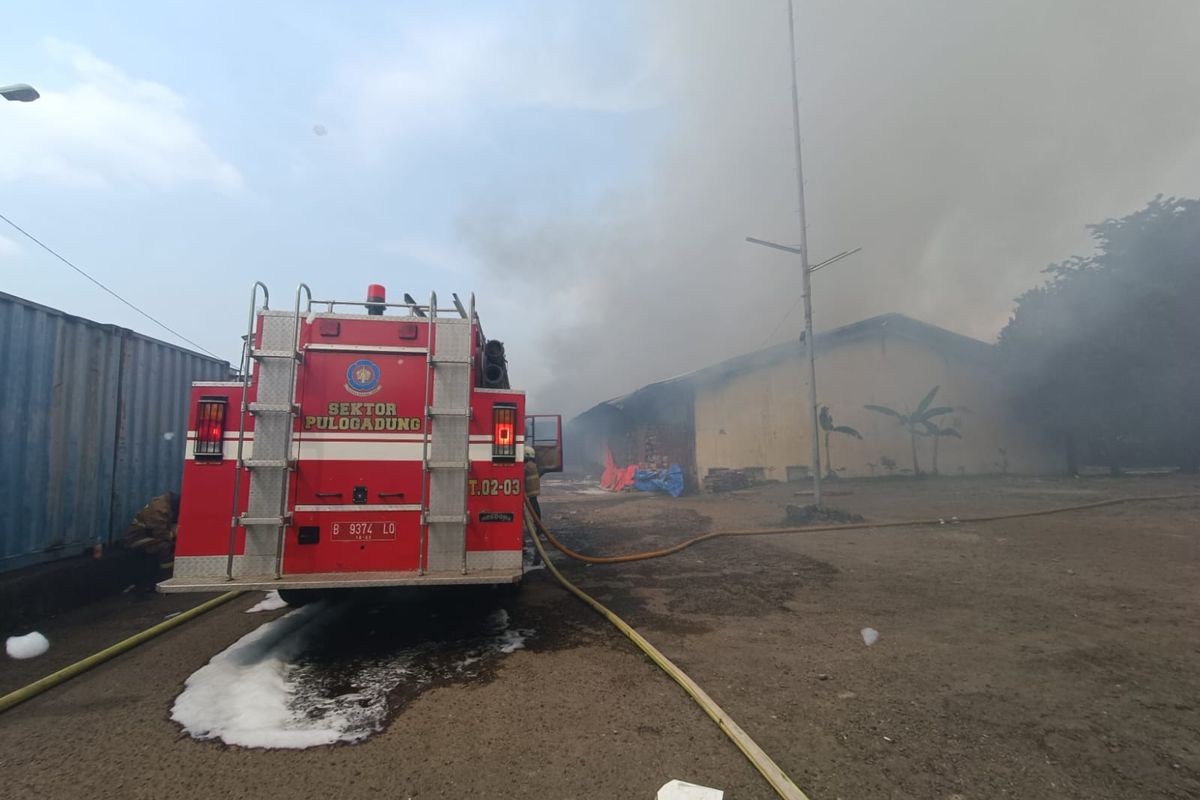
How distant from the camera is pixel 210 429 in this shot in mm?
3861

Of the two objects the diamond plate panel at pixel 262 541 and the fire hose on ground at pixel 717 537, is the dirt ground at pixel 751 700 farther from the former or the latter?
the diamond plate panel at pixel 262 541

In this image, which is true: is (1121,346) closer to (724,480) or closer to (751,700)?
(724,480)

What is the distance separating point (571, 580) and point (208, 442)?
420 centimetres

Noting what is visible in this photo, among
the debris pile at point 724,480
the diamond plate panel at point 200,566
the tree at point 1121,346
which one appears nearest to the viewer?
the diamond plate panel at point 200,566

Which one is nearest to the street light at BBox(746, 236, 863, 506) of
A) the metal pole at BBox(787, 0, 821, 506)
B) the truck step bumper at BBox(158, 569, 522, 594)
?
the metal pole at BBox(787, 0, 821, 506)

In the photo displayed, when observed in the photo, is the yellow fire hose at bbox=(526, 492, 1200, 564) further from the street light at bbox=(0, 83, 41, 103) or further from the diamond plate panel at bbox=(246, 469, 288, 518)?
the street light at bbox=(0, 83, 41, 103)

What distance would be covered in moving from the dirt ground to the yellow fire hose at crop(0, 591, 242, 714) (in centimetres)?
8

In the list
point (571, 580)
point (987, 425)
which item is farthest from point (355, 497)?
point (987, 425)

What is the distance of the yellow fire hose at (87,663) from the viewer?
3258 mm

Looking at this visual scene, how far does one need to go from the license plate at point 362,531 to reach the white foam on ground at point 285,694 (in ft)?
2.99

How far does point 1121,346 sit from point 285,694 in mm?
22821

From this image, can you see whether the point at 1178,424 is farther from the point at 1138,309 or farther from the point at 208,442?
the point at 208,442

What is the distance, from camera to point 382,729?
2.89 meters

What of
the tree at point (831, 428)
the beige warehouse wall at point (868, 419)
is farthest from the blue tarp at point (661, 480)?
the tree at point (831, 428)
